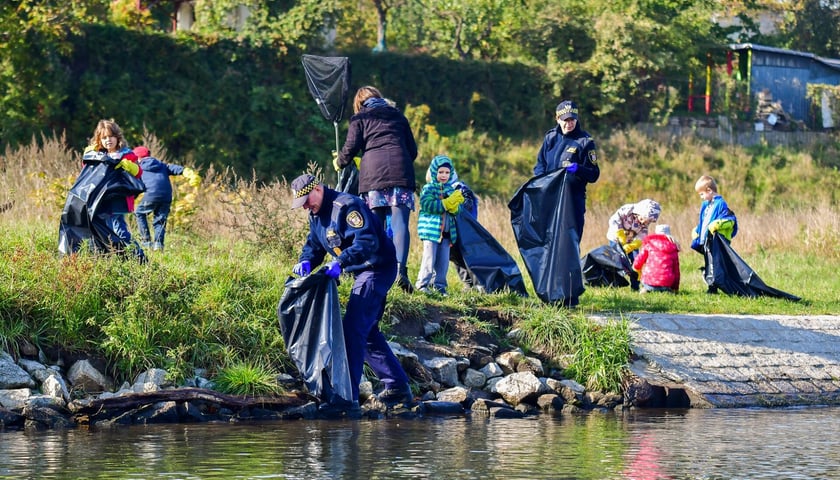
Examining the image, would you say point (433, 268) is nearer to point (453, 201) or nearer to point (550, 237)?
point (453, 201)

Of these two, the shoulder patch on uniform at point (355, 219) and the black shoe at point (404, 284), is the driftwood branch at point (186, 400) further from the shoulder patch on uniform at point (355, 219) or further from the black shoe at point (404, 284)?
the black shoe at point (404, 284)

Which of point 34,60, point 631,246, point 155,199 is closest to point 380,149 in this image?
point 155,199

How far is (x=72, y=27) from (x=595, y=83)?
16891 millimetres

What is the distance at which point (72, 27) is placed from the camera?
97.9 feet

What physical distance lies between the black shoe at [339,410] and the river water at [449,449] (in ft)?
0.45

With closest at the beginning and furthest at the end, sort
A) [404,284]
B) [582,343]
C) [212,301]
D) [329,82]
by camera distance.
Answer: [212,301] → [582,343] → [404,284] → [329,82]

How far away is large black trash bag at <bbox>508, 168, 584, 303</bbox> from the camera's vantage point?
13.2m

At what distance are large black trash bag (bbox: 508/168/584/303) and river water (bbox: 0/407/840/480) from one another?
79.0 inches

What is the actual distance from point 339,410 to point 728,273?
6.32 m

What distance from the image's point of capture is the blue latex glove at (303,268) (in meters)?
10.6

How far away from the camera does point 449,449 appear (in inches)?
367

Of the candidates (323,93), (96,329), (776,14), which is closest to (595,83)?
(776,14)

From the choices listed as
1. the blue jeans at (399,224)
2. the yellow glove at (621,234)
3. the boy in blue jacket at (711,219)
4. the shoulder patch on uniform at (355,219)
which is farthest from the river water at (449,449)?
the yellow glove at (621,234)

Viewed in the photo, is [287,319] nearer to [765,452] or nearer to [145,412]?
[145,412]
